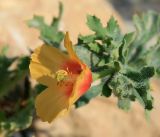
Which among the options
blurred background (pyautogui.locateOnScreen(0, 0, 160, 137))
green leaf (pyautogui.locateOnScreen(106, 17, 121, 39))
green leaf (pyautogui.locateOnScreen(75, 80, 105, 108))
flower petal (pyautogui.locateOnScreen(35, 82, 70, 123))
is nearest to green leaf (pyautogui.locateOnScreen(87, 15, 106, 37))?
green leaf (pyautogui.locateOnScreen(106, 17, 121, 39))

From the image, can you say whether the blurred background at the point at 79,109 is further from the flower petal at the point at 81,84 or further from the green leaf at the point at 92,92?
the flower petal at the point at 81,84

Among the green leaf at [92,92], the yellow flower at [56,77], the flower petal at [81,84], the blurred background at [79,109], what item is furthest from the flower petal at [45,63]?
the blurred background at [79,109]

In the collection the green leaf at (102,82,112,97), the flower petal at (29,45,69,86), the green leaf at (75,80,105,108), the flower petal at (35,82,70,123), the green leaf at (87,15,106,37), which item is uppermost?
the green leaf at (87,15,106,37)

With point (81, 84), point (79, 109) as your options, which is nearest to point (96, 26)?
point (81, 84)

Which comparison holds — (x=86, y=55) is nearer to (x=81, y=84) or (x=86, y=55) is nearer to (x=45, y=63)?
(x=45, y=63)

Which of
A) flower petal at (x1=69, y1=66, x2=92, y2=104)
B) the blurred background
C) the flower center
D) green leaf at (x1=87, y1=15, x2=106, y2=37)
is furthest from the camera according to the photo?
the blurred background

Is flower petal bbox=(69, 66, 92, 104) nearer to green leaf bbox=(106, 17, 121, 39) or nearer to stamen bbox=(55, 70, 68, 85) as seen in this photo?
stamen bbox=(55, 70, 68, 85)

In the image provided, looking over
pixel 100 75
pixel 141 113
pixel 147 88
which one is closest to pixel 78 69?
pixel 100 75
